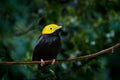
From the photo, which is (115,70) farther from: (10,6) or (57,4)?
(10,6)

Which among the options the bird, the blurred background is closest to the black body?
the bird

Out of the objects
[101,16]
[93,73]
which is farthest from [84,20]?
[93,73]

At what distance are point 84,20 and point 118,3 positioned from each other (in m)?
0.54

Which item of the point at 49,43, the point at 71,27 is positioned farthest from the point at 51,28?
the point at 71,27

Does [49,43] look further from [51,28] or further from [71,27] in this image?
[71,27]

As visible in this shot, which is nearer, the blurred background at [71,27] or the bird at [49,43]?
the bird at [49,43]

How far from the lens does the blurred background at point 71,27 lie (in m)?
7.28

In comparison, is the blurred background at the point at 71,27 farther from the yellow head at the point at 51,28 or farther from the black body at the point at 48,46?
the yellow head at the point at 51,28

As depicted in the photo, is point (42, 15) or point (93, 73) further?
point (42, 15)

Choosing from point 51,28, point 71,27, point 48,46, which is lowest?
point 71,27

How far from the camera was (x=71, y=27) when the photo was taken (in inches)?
316

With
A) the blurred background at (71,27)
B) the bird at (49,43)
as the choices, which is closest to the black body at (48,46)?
the bird at (49,43)

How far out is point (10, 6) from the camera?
7.21m

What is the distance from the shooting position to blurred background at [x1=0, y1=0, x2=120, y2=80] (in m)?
7.28
